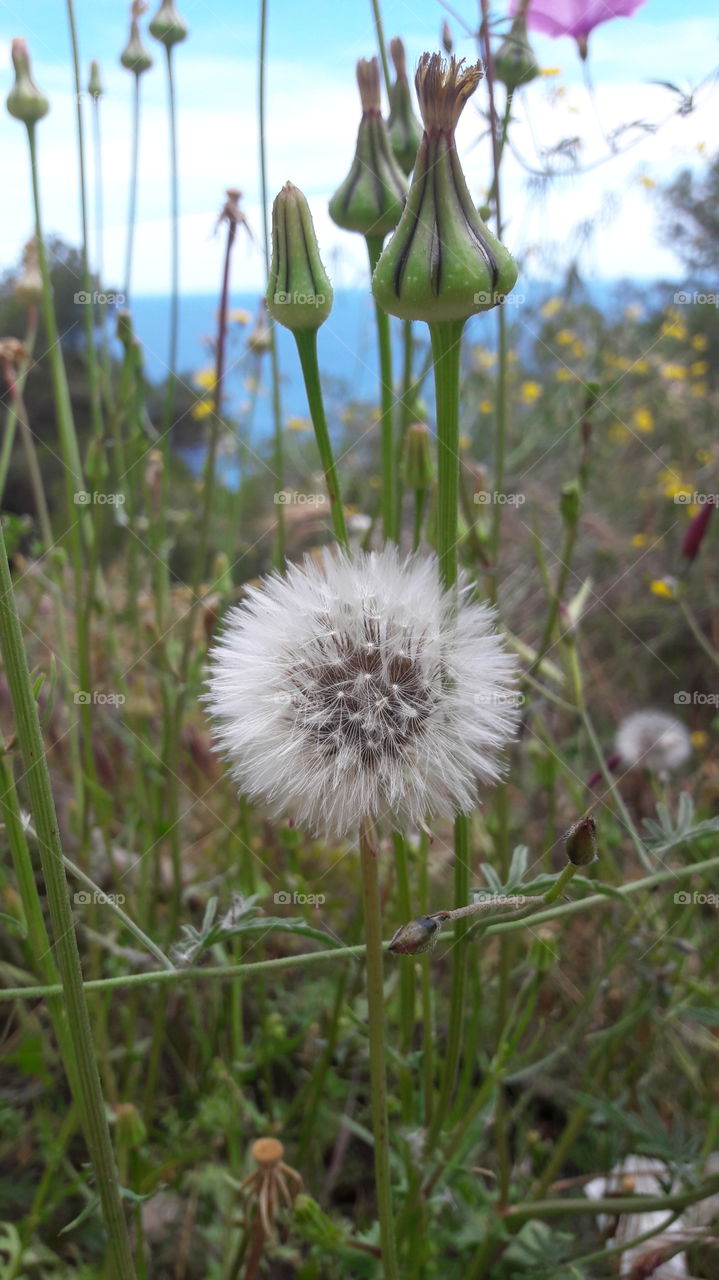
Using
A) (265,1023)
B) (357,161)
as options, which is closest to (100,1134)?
(265,1023)

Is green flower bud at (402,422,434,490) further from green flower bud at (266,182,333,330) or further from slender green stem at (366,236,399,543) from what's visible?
green flower bud at (266,182,333,330)

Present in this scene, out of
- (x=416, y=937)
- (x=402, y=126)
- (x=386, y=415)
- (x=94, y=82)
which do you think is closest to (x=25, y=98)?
(x=94, y=82)

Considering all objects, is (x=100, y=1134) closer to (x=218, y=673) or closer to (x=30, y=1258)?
(x=218, y=673)

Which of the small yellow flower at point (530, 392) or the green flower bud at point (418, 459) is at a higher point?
the small yellow flower at point (530, 392)

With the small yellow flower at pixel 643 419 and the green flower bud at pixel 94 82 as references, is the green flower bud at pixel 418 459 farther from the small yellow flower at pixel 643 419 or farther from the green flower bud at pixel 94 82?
the small yellow flower at pixel 643 419

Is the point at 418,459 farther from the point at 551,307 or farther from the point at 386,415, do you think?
Answer: the point at 551,307

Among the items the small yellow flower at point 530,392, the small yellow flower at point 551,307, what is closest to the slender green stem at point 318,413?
the small yellow flower at point 530,392
